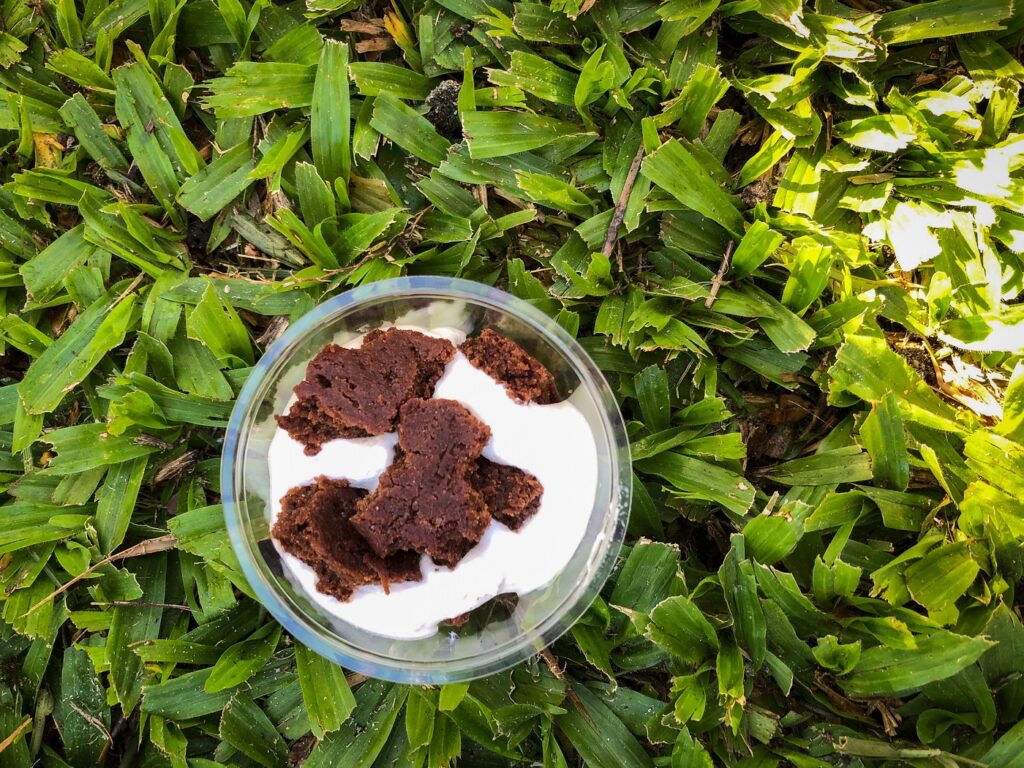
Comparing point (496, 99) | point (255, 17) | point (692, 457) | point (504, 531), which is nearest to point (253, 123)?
point (255, 17)

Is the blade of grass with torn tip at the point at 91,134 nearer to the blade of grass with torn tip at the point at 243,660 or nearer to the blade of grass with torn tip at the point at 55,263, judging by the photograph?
the blade of grass with torn tip at the point at 55,263

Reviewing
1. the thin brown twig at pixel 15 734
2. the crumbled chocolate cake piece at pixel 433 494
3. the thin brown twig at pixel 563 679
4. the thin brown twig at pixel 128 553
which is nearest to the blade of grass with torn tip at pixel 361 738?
the thin brown twig at pixel 563 679

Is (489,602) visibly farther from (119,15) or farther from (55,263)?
(119,15)

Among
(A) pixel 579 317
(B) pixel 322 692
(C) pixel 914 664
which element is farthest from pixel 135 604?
(C) pixel 914 664

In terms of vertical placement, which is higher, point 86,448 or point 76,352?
point 76,352

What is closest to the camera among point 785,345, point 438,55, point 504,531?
point 504,531

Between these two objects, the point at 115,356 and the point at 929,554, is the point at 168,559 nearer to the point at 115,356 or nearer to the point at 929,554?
the point at 115,356
